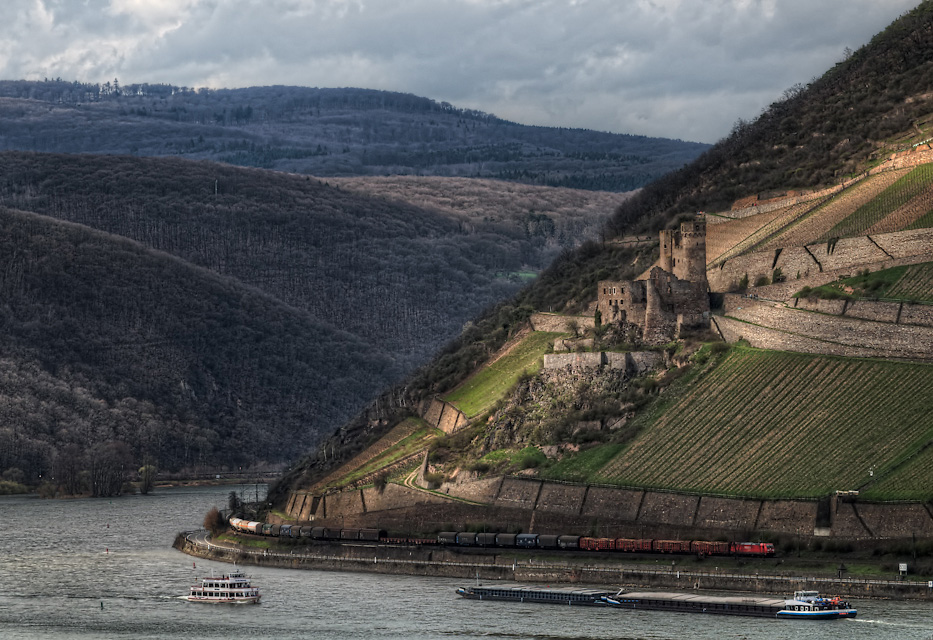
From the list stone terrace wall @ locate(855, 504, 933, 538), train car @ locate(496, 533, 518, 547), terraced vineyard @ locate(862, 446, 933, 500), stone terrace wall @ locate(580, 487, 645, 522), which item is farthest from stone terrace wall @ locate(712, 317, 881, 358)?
train car @ locate(496, 533, 518, 547)

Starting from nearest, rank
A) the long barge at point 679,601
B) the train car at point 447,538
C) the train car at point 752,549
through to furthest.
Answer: the long barge at point 679,601 < the train car at point 752,549 < the train car at point 447,538

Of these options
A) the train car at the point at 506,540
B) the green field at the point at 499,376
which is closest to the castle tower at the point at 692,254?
the green field at the point at 499,376

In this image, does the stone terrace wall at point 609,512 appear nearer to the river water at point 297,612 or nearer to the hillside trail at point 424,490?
the hillside trail at point 424,490

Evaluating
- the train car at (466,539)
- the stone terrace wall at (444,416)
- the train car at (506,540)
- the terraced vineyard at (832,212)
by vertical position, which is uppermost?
the terraced vineyard at (832,212)

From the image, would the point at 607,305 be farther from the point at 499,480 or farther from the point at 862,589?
the point at 862,589

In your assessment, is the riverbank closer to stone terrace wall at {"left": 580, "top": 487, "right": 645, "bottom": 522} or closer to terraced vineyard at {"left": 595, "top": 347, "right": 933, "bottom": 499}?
stone terrace wall at {"left": 580, "top": 487, "right": 645, "bottom": 522}

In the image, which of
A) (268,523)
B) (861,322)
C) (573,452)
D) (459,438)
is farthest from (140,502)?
(861,322)
